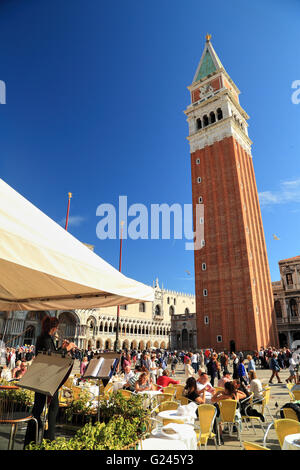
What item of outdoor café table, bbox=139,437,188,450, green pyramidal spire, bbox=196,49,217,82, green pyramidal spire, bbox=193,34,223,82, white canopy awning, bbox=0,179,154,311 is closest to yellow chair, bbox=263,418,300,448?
outdoor café table, bbox=139,437,188,450

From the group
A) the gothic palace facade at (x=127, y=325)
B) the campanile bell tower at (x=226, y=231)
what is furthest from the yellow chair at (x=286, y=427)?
the campanile bell tower at (x=226, y=231)

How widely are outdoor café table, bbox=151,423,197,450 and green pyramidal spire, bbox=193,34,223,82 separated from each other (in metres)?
48.1

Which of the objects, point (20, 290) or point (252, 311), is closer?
point (20, 290)

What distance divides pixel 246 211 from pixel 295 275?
50.3 feet

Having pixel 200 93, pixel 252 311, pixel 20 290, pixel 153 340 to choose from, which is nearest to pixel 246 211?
pixel 252 311

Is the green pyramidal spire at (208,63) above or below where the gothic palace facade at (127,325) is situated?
above

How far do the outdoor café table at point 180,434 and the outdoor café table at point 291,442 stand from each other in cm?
105

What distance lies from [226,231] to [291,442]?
32456mm

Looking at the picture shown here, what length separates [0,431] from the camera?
14.3 ft

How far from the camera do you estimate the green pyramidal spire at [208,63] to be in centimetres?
4338

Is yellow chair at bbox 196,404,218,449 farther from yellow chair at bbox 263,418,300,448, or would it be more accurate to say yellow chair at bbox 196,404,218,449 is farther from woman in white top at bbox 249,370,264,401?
woman in white top at bbox 249,370,264,401

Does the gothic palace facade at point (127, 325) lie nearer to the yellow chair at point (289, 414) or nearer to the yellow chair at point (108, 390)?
the yellow chair at point (108, 390)

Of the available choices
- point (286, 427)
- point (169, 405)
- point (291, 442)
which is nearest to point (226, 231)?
point (169, 405)
